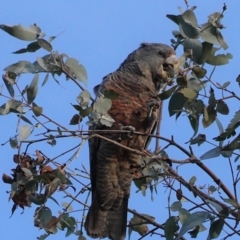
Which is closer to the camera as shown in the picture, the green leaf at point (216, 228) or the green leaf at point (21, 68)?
the green leaf at point (216, 228)

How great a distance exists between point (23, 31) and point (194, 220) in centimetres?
110

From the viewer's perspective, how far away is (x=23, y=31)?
8.43ft

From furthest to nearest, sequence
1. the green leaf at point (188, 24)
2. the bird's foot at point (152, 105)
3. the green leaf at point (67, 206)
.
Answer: the bird's foot at point (152, 105), the green leaf at point (67, 206), the green leaf at point (188, 24)

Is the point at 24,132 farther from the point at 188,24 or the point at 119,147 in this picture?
the point at 119,147

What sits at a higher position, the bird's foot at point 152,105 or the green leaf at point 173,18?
the bird's foot at point 152,105

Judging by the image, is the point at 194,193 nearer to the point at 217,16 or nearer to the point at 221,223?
the point at 221,223

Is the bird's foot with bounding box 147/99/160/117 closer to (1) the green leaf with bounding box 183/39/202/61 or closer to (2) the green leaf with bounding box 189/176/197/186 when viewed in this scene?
(2) the green leaf with bounding box 189/176/197/186

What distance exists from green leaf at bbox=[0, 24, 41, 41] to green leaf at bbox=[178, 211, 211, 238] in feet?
3.39

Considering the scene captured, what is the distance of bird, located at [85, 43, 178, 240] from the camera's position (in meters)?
4.30

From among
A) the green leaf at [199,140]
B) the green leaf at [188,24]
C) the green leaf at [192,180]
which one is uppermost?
the green leaf at [188,24]

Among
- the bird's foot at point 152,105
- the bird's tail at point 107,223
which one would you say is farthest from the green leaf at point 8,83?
the bird's tail at point 107,223

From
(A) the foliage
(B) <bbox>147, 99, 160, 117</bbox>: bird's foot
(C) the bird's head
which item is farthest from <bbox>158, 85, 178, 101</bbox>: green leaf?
(C) the bird's head

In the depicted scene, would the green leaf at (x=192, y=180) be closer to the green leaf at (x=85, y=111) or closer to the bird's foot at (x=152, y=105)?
the green leaf at (x=85, y=111)

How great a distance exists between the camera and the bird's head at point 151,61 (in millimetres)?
4590
